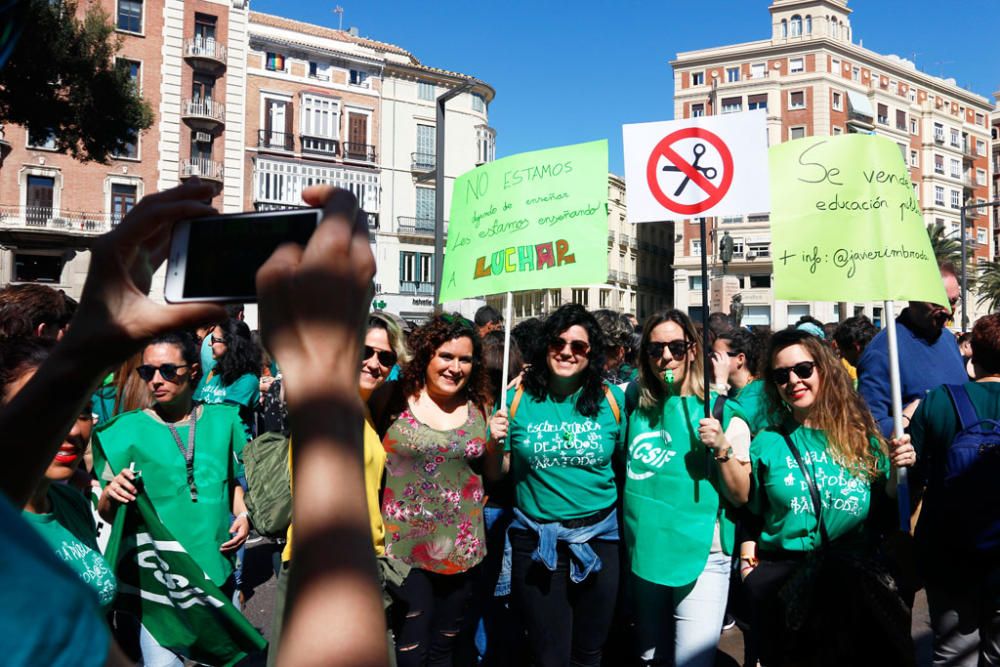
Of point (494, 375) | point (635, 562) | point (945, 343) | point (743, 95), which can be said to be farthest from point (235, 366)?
point (743, 95)

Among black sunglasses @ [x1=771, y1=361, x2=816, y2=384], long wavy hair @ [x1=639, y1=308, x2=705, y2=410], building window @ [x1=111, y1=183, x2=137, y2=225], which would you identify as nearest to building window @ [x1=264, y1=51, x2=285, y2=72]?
building window @ [x1=111, y1=183, x2=137, y2=225]

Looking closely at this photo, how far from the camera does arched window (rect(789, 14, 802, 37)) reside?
2265 inches

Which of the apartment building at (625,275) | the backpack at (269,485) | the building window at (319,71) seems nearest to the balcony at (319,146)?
the building window at (319,71)

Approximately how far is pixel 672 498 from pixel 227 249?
3204 millimetres

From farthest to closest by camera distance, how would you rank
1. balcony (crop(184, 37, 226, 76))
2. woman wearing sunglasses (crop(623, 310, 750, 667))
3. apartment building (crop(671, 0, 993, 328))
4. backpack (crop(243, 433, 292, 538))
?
1. apartment building (crop(671, 0, 993, 328))
2. balcony (crop(184, 37, 226, 76))
3. woman wearing sunglasses (crop(623, 310, 750, 667))
4. backpack (crop(243, 433, 292, 538))

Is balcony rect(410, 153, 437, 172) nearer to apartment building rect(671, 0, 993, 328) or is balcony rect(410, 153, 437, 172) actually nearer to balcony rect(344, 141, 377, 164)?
balcony rect(344, 141, 377, 164)

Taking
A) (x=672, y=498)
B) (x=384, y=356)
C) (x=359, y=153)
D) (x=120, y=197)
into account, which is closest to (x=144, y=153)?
(x=120, y=197)

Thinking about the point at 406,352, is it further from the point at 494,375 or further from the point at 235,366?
the point at 235,366

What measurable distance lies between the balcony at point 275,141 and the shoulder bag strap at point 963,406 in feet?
122

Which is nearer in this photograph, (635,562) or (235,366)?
(635,562)

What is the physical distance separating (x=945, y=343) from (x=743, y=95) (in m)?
54.7

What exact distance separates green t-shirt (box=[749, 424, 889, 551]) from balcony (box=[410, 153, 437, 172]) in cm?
3862

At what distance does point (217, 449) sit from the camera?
12.5 ft

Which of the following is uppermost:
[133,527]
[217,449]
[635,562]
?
[217,449]
